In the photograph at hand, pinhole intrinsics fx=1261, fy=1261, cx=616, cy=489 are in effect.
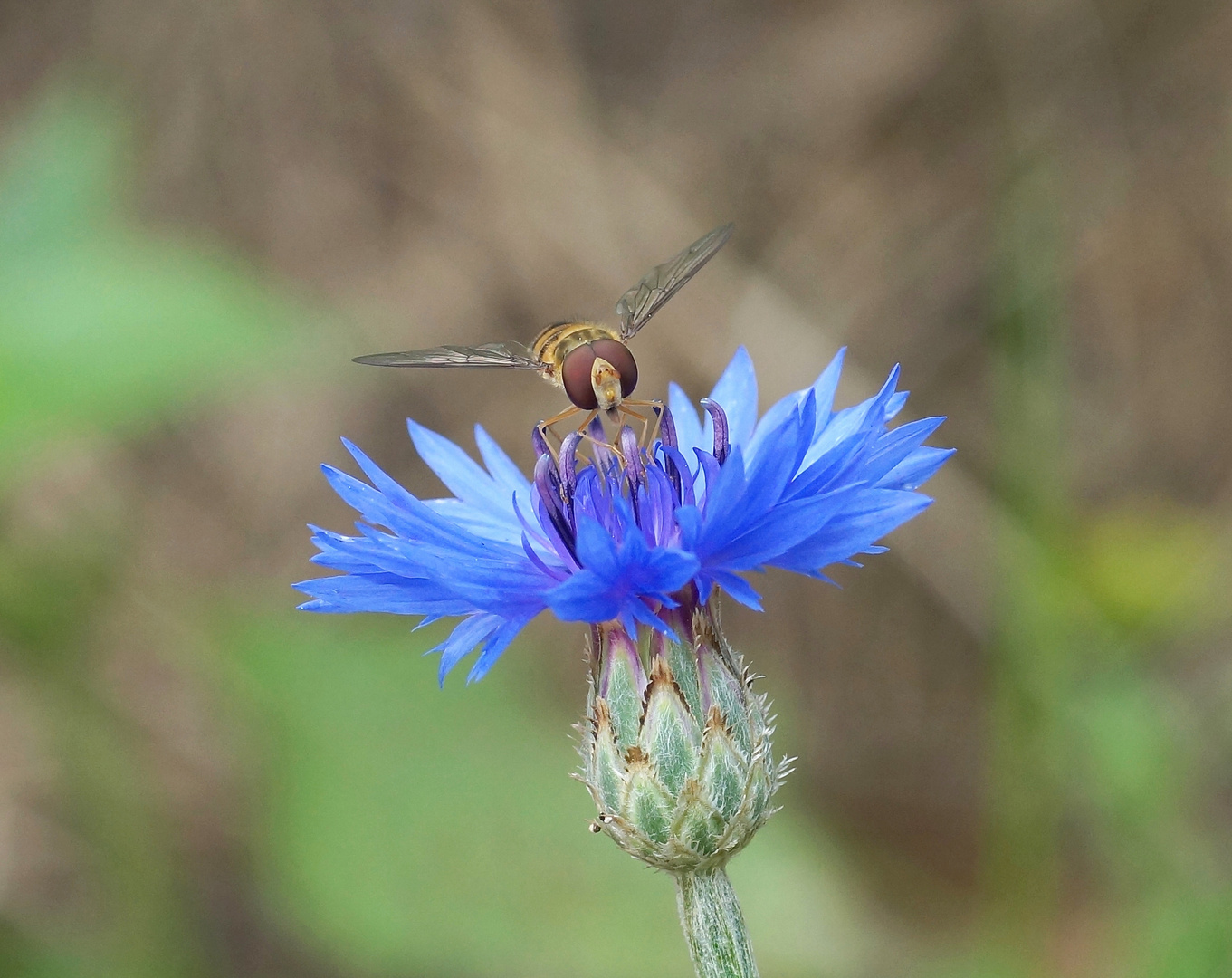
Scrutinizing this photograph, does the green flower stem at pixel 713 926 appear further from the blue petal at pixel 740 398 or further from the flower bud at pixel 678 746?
the blue petal at pixel 740 398

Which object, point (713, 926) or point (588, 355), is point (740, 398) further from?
point (713, 926)

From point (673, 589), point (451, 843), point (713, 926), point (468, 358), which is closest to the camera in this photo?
point (673, 589)

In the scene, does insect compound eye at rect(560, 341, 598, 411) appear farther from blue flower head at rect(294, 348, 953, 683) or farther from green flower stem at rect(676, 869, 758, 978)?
green flower stem at rect(676, 869, 758, 978)

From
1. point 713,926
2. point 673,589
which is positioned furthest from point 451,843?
point 673,589

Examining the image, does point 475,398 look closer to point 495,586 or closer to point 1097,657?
point 1097,657

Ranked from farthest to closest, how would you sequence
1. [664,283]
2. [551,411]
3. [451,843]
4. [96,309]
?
1. [551,411]
2. [451,843]
3. [96,309]
4. [664,283]

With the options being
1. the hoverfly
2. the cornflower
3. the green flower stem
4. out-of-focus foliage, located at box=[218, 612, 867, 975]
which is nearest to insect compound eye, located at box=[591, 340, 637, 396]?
the hoverfly
